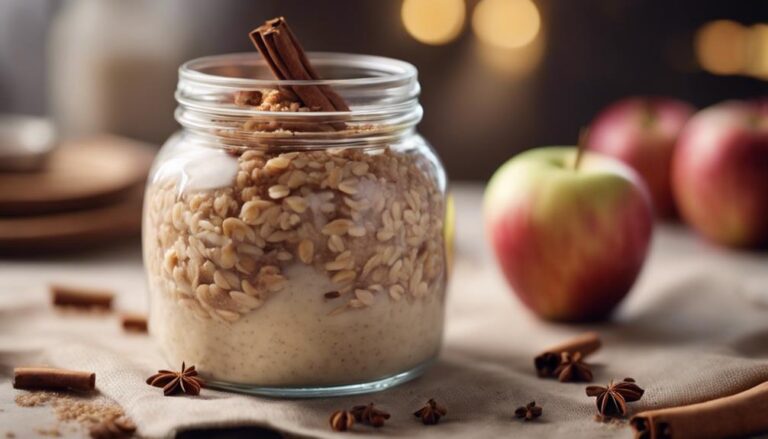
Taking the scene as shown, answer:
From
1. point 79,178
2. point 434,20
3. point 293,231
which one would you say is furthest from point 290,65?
point 434,20

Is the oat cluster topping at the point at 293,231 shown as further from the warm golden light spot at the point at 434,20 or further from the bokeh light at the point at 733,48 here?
the bokeh light at the point at 733,48

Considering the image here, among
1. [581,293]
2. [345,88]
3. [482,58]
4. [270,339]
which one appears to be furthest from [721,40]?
[270,339]

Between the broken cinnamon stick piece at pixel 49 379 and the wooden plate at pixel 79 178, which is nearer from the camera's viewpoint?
the broken cinnamon stick piece at pixel 49 379

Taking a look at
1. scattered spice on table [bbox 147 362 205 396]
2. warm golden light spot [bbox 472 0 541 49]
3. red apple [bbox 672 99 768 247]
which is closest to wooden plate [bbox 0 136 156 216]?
scattered spice on table [bbox 147 362 205 396]

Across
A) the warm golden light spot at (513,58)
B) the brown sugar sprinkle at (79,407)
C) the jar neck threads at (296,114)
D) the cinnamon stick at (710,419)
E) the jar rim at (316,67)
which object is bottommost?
the brown sugar sprinkle at (79,407)

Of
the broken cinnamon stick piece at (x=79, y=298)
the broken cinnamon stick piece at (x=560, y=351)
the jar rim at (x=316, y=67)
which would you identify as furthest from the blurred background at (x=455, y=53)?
the broken cinnamon stick piece at (x=560, y=351)

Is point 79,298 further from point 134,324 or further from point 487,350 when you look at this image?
point 487,350

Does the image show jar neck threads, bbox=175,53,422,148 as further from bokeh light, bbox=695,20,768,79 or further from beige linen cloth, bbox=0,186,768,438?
bokeh light, bbox=695,20,768,79
